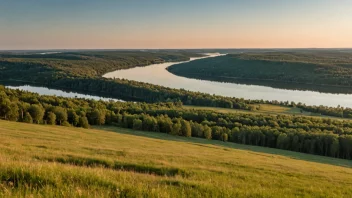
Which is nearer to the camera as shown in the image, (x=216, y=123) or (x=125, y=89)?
(x=216, y=123)

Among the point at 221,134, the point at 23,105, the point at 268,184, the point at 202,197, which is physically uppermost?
the point at 202,197

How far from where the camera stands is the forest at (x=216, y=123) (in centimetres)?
4831

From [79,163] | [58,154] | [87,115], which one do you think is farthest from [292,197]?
[87,115]

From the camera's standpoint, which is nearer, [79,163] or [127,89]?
[79,163]

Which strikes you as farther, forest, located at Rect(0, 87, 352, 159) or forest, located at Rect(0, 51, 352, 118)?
forest, located at Rect(0, 51, 352, 118)

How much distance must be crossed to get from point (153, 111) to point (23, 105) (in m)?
29.7

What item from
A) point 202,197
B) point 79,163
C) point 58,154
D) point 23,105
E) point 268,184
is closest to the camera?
point 202,197

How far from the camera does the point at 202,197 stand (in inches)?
308

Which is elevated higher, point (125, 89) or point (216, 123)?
point (216, 123)

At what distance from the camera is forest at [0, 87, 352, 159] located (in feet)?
159

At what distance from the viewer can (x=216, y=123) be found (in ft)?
214

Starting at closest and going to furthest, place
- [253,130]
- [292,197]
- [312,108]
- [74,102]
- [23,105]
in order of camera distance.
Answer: [292,197] < [23,105] < [253,130] < [74,102] < [312,108]

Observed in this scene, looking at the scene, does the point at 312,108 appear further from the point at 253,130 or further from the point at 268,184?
the point at 268,184

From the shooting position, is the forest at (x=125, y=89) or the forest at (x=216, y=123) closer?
the forest at (x=216, y=123)
